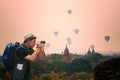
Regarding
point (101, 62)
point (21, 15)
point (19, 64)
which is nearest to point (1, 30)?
point (21, 15)

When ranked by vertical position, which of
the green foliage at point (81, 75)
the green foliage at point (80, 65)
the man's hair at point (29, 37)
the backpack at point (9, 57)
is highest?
the man's hair at point (29, 37)

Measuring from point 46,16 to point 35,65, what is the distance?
0.57m

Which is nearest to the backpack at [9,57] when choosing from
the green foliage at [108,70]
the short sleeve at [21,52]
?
the short sleeve at [21,52]

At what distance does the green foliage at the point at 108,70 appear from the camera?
10.2ft

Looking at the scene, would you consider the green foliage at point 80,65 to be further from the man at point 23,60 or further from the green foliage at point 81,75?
the man at point 23,60

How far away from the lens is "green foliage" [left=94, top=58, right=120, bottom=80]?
312 centimetres

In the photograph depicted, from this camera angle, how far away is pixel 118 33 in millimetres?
3311

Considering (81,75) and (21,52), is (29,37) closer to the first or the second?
(21,52)

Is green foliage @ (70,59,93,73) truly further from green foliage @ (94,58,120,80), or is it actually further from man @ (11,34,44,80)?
man @ (11,34,44,80)

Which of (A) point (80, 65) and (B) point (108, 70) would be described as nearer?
(B) point (108, 70)

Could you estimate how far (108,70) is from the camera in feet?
10.3

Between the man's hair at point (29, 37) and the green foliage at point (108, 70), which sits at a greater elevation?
the man's hair at point (29, 37)

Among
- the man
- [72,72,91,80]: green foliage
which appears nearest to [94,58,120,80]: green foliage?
[72,72,91,80]: green foliage

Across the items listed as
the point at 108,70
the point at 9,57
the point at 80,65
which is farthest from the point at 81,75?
the point at 9,57
